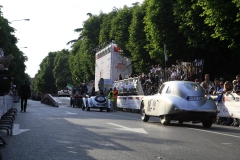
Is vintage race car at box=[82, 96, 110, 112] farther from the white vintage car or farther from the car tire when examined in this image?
the white vintage car

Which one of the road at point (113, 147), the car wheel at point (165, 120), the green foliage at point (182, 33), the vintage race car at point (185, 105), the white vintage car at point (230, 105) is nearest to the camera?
the road at point (113, 147)

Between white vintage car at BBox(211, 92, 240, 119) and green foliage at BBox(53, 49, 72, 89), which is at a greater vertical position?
green foliage at BBox(53, 49, 72, 89)

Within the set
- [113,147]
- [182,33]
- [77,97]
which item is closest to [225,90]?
[113,147]

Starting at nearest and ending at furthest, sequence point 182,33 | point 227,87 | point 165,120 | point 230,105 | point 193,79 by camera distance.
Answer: point 165,120, point 230,105, point 227,87, point 193,79, point 182,33

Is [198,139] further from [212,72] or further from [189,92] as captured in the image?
[212,72]

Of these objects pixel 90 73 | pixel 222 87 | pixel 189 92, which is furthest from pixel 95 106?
pixel 90 73

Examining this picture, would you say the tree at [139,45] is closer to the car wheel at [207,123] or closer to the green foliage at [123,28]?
the green foliage at [123,28]

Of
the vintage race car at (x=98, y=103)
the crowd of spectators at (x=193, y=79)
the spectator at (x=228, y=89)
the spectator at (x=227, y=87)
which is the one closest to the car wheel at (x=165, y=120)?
the crowd of spectators at (x=193, y=79)

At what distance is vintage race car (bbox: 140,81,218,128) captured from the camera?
15.9m

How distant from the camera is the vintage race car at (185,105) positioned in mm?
15891

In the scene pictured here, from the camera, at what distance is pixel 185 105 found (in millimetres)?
15938

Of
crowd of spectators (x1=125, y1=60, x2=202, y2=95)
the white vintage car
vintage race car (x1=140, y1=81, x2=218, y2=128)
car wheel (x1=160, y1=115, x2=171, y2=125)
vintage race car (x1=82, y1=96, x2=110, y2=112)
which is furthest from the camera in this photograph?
vintage race car (x1=82, y1=96, x2=110, y2=112)

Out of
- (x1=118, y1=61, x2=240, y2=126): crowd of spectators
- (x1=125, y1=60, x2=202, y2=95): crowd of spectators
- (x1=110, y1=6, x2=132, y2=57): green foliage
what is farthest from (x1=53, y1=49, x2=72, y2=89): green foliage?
(x1=118, y1=61, x2=240, y2=126): crowd of spectators

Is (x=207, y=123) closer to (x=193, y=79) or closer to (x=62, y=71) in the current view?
(x=193, y=79)
